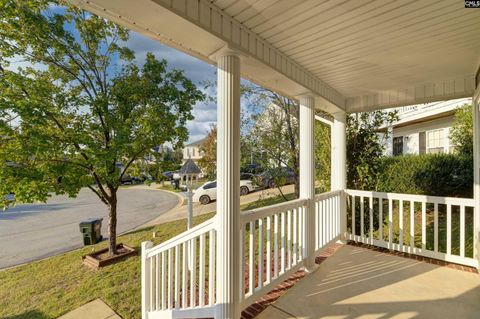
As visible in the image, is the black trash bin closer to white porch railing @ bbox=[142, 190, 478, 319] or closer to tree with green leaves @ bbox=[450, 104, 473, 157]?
white porch railing @ bbox=[142, 190, 478, 319]

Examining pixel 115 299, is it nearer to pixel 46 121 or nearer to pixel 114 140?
pixel 114 140

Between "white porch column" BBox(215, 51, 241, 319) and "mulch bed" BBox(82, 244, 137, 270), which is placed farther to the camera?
"mulch bed" BBox(82, 244, 137, 270)

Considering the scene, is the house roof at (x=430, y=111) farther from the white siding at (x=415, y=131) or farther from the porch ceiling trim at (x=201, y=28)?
the porch ceiling trim at (x=201, y=28)

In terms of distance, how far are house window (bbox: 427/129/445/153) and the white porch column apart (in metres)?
9.78

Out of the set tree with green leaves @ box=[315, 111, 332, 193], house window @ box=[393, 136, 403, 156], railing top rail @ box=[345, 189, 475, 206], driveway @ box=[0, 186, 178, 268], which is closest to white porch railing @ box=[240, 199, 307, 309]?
railing top rail @ box=[345, 189, 475, 206]

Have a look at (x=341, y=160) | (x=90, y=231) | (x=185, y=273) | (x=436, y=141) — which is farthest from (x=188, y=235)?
(x=436, y=141)

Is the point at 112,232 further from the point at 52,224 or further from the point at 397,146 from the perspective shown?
the point at 397,146

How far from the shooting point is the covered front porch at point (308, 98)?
1.73 m

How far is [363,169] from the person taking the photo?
4.25 metres

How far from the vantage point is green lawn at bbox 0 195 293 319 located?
3252 mm

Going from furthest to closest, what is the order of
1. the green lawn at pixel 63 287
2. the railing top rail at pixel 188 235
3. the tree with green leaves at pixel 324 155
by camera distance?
the tree with green leaves at pixel 324 155, the green lawn at pixel 63 287, the railing top rail at pixel 188 235

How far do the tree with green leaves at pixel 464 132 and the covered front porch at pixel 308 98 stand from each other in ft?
13.3

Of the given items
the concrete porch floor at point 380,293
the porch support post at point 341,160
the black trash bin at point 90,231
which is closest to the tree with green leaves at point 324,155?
the porch support post at point 341,160

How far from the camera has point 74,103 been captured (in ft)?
14.3
